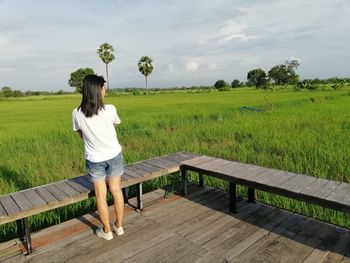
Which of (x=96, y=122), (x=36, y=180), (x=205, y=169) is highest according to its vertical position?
(x=96, y=122)

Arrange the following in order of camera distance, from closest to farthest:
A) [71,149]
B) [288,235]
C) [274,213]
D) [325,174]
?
[288,235]
[274,213]
[325,174]
[71,149]

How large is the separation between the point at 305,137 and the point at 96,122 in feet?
22.9

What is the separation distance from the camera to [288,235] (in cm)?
295

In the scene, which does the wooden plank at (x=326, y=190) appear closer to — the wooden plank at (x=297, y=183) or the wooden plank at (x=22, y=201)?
the wooden plank at (x=297, y=183)

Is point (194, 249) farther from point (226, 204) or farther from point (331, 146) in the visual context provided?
point (331, 146)

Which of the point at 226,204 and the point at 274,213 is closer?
the point at 274,213

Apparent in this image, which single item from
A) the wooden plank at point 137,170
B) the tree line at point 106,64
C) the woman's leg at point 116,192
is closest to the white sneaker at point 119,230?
the woman's leg at point 116,192

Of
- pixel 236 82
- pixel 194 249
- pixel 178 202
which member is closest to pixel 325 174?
pixel 178 202

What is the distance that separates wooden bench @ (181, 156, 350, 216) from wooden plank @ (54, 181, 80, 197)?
4.92 ft

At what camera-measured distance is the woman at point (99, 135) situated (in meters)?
2.67

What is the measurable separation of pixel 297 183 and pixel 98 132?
6.89 ft

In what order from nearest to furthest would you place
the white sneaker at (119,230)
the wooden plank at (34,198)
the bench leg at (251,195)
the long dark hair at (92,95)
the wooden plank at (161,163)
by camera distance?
1. the long dark hair at (92,95)
2. the wooden plank at (34,198)
3. the white sneaker at (119,230)
4. the bench leg at (251,195)
5. the wooden plank at (161,163)

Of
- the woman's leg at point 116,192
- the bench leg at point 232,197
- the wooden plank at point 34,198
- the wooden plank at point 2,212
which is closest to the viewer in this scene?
the wooden plank at point 2,212

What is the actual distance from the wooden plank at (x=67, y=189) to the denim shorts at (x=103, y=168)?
366 mm
